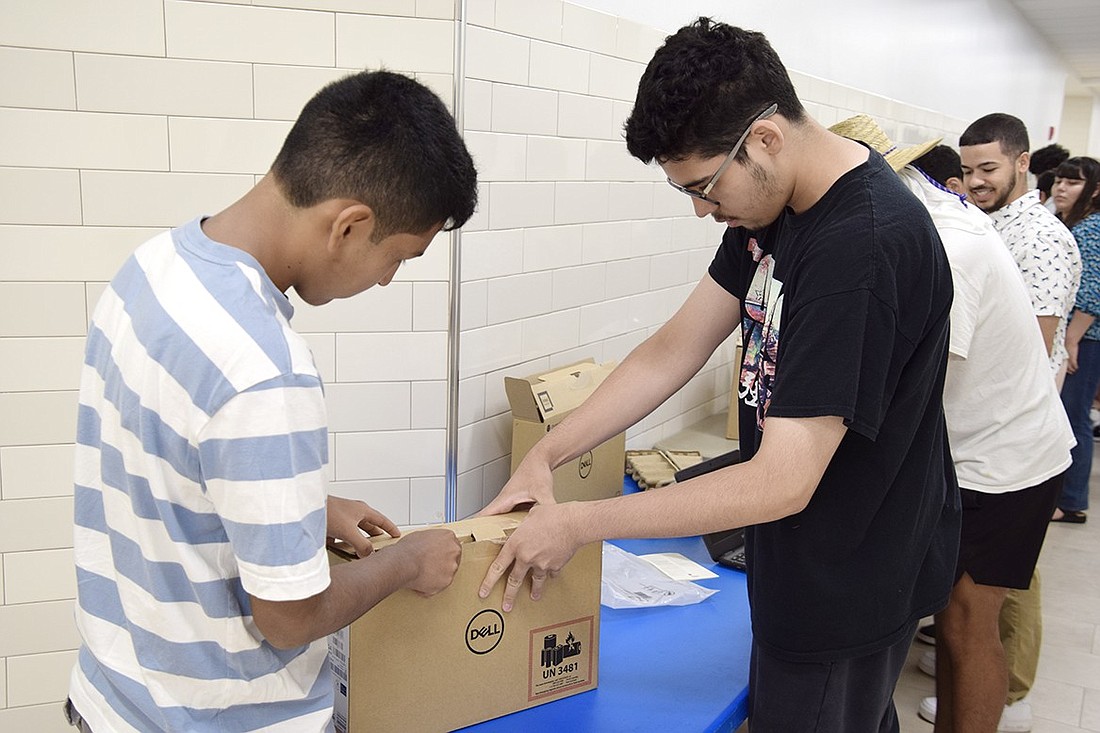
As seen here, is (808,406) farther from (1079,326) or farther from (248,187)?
(1079,326)

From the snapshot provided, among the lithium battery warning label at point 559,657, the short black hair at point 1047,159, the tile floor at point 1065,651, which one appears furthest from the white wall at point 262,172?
the short black hair at point 1047,159

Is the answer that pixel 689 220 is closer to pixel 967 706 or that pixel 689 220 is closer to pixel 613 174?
pixel 613 174

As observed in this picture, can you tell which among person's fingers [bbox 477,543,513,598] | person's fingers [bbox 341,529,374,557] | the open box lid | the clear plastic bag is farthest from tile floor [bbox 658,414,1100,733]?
person's fingers [bbox 341,529,374,557]

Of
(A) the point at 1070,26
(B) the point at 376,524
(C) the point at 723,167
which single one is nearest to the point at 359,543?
(B) the point at 376,524

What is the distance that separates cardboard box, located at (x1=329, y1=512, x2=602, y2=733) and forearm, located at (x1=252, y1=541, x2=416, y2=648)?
0.09m

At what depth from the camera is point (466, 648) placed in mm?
1391

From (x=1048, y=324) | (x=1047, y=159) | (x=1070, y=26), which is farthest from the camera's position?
(x=1070, y=26)

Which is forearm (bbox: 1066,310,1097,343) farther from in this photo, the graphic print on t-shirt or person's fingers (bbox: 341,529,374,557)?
person's fingers (bbox: 341,529,374,557)

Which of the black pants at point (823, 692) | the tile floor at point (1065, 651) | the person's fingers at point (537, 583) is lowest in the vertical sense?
the tile floor at point (1065, 651)

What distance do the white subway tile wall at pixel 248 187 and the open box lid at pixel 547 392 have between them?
9cm

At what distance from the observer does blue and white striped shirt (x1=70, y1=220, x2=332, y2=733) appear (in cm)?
90

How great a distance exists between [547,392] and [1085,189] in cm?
394

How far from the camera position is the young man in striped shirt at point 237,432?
0.91 m

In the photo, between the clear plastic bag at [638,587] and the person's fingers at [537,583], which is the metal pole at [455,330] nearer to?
the clear plastic bag at [638,587]
